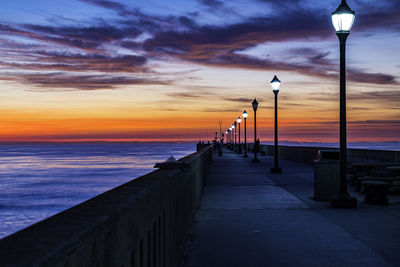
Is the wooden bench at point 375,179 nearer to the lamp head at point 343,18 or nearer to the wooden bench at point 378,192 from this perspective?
the wooden bench at point 378,192

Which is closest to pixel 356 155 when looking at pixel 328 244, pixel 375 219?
pixel 375 219

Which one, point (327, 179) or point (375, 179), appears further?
point (375, 179)

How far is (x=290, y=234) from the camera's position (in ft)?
25.6

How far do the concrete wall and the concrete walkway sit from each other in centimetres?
202

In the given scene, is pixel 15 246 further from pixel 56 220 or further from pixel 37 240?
pixel 56 220

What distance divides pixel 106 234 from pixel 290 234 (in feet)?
A: 19.3

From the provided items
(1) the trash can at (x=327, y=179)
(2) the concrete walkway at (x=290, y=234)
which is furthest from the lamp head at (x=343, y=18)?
(2) the concrete walkway at (x=290, y=234)

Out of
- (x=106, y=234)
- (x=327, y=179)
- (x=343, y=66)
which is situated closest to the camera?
(x=106, y=234)

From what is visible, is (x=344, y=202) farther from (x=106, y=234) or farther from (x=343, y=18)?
(x=106, y=234)

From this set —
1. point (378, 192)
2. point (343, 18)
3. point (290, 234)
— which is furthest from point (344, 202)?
point (343, 18)

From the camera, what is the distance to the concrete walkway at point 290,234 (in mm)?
6262

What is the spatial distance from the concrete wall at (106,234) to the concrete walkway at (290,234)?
2.02 m

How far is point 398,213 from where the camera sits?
9750mm

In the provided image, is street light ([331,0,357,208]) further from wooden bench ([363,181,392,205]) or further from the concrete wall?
the concrete wall
